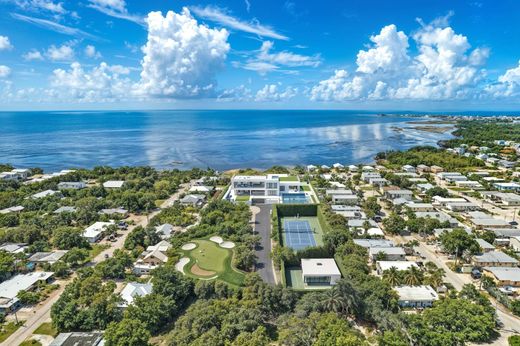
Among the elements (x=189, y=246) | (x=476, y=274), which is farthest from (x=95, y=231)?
(x=476, y=274)

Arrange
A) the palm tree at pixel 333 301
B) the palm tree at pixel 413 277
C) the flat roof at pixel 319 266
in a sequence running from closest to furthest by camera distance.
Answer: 1. the palm tree at pixel 333 301
2. the palm tree at pixel 413 277
3. the flat roof at pixel 319 266

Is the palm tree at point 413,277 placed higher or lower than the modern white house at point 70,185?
lower

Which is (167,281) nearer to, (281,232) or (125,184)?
(281,232)

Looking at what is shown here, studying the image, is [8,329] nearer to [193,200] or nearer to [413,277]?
[193,200]

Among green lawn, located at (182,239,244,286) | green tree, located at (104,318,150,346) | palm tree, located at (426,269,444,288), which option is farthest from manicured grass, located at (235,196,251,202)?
green tree, located at (104,318,150,346)

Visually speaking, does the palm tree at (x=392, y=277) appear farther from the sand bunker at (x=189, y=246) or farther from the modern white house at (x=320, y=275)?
the sand bunker at (x=189, y=246)

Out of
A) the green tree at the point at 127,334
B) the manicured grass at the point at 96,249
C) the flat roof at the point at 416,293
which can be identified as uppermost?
the green tree at the point at 127,334

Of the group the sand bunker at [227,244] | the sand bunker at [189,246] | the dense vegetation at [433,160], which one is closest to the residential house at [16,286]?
the sand bunker at [189,246]
